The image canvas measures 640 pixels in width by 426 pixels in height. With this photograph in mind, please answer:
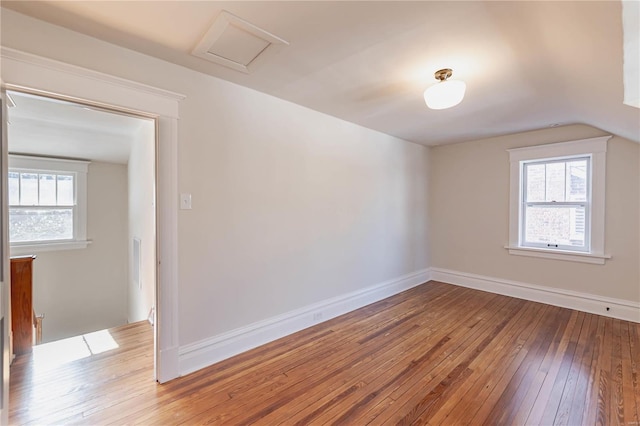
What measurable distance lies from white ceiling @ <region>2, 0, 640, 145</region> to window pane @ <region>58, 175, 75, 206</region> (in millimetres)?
3994

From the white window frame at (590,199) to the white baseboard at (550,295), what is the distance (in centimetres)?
48

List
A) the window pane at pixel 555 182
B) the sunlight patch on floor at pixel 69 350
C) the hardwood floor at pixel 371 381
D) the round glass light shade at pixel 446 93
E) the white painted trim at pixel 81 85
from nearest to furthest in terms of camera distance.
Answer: the white painted trim at pixel 81 85, the hardwood floor at pixel 371 381, the round glass light shade at pixel 446 93, the sunlight patch on floor at pixel 69 350, the window pane at pixel 555 182

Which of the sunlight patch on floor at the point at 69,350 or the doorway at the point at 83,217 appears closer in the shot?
the sunlight patch on floor at the point at 69,350

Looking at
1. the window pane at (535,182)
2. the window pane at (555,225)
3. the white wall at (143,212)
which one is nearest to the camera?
the white wall at (143,212)

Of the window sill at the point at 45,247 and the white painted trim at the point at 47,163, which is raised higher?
the white painted trim at the point at 47,163

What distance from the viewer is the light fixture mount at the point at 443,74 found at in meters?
2.20

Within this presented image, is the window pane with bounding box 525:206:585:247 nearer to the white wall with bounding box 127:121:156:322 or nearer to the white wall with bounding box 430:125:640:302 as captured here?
the white wall with bounding box 430:125:640:302

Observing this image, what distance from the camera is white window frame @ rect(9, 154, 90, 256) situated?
4.16 m

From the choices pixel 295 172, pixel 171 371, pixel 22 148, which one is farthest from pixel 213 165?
pixel 22 148

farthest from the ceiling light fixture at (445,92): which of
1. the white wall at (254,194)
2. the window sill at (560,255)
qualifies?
the window sill at (560,255)

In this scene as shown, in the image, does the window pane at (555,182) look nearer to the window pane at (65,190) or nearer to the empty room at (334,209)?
the empty room at (334,209)

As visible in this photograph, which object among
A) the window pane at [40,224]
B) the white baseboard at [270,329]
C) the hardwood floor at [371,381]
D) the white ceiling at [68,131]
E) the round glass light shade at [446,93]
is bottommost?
the hardwood floor at [371,381]

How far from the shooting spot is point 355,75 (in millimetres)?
2303

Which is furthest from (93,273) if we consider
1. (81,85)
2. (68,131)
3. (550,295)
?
(550,295)
